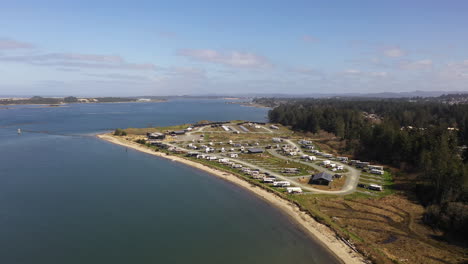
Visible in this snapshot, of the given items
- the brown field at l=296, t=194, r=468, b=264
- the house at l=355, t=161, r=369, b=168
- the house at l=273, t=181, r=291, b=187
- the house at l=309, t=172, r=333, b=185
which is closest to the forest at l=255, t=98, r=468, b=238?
the brown field at l=296, t=194, r=468, b=264

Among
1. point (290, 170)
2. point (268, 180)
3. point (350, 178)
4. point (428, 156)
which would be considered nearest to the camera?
point (428, 156)

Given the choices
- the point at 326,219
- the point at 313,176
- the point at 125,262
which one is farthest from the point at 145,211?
the point at 313,176

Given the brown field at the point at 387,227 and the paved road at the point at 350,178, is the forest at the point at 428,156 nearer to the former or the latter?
the brown field at the point at 387,227

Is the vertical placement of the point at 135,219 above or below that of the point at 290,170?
below

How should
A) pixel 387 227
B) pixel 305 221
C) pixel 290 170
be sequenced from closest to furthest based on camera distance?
1. pixel 387 227
2. pixel 305 221
3. pixel 290 170

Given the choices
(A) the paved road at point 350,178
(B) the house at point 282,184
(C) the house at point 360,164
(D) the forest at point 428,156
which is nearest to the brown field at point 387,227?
(D) the forest at point 428,156

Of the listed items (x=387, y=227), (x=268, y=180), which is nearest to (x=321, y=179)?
(x=268, y=180)

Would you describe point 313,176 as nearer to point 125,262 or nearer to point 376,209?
point 376,209

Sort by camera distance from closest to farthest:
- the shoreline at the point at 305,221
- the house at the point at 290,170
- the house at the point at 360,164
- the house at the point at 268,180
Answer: the shoreline at the point at 305,221
the house at the point at 268,180
the house at the point at 290,170
the house at the point at 360,164

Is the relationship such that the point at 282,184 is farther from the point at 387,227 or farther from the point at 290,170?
the point at 387,227
